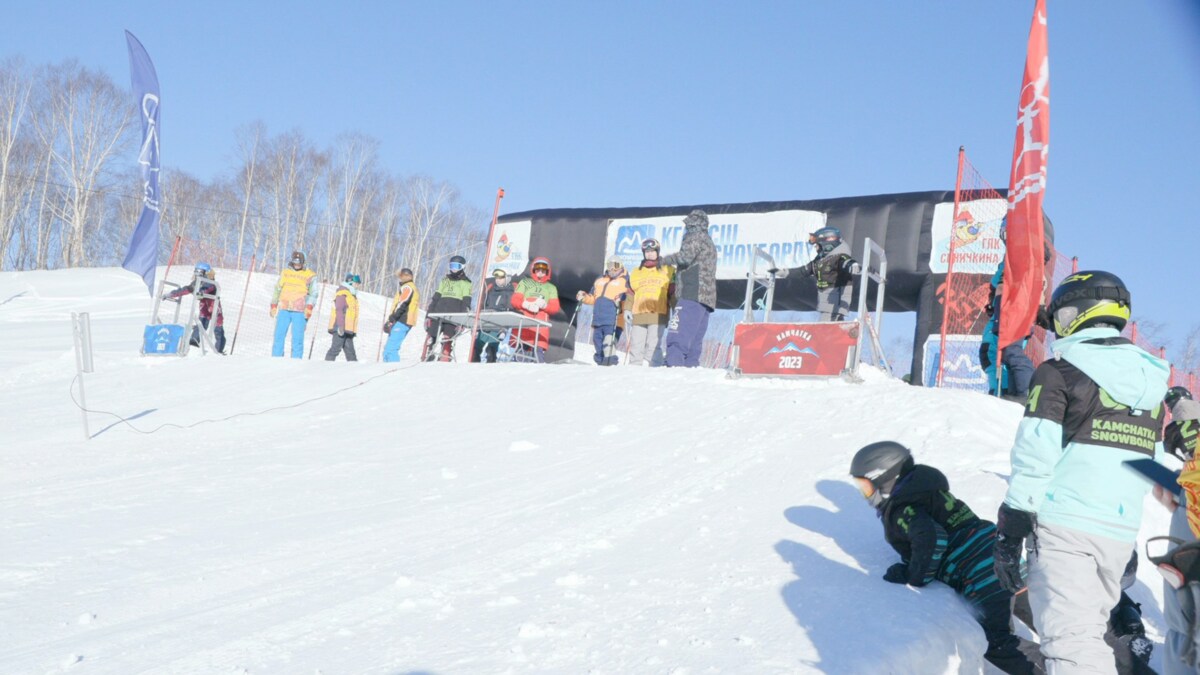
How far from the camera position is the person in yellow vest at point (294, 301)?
13.3 meters

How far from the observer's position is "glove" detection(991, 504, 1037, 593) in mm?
3221

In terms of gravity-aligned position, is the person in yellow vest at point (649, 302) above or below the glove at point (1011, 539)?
above

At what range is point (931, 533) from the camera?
431 centimetres

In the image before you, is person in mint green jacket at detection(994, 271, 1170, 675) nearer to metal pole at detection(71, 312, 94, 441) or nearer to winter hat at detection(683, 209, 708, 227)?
winter hat at detection(683, 209, 708, 227)

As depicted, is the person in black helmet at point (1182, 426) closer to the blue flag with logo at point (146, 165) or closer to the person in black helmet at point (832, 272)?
the person in black helmet at point (832, 272)

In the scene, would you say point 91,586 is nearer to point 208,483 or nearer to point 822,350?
point 208,483

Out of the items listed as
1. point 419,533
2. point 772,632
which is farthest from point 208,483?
point 772,632

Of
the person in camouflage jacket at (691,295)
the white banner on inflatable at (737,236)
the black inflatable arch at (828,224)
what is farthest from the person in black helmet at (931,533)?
the white banner on inflatable at (737,236)

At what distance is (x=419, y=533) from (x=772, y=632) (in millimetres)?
2225

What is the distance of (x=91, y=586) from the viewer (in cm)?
427

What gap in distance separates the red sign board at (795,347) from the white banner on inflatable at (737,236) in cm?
455

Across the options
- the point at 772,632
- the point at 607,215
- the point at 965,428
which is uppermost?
the point at 607,215

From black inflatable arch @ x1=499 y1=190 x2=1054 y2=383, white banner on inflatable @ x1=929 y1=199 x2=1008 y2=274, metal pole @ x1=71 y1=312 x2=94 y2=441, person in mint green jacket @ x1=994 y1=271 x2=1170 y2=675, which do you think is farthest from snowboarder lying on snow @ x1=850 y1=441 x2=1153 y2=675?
black inflatable arch @ x1=499 y1=190 x2=1054 y2=383

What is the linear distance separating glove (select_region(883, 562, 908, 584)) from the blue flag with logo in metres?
11.3
